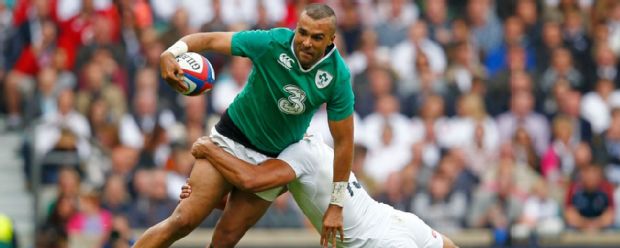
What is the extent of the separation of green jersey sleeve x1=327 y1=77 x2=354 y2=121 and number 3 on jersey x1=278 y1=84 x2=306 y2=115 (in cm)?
19

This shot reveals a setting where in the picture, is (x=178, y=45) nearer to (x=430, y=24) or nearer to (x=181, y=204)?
(x=181, y=204)

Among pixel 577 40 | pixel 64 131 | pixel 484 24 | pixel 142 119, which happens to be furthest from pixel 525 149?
pixel 64 131

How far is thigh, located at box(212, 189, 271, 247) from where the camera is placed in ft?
35.1

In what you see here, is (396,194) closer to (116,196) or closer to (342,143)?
(116,196)

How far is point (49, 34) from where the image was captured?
1642cm

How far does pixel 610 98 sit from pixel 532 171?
1.41 meters

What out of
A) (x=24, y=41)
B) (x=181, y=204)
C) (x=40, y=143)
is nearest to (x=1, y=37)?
(x=24, y=41)

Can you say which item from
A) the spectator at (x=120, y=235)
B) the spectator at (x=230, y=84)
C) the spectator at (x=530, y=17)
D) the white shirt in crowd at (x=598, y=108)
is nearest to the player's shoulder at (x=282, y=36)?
the spectator at (x=120, y=235)

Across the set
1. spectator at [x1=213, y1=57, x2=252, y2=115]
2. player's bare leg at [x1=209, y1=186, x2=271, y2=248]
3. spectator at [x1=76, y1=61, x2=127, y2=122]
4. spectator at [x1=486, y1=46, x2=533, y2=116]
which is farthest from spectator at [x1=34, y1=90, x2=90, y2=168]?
player's bare leg at [x1=209, y1=186, x2=271, y2=248]

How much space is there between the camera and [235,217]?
35.1 ft

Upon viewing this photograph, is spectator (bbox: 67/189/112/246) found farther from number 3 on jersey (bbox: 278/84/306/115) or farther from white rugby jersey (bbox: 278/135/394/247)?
number 3 on jersey (bbox: 278/84/306/115)

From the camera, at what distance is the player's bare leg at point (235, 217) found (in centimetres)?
1070

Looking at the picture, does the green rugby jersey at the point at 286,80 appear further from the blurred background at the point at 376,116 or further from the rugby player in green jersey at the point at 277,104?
the blurred background at the point at 376,116

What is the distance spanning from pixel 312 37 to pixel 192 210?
4.77ft
